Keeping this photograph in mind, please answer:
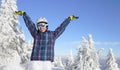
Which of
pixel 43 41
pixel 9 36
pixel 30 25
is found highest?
pixel 9 36

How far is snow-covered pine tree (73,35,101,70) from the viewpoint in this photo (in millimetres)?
63656

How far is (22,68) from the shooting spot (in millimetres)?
12688

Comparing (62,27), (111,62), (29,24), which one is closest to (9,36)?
(29,24)

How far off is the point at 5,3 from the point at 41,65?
1410 inches

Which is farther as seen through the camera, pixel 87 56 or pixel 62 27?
pixel 87 56

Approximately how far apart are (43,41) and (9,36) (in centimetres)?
3213

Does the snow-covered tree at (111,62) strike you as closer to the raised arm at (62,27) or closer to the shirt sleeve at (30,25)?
the raised arm at (62,27)

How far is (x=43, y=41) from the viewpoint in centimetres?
1093

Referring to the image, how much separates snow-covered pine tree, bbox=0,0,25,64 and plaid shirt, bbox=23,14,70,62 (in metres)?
30.3

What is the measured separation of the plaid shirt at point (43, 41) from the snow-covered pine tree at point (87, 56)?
172 ft

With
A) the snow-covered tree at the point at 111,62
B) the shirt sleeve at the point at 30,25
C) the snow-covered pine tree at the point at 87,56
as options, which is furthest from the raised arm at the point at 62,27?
the snow-covered tree at the point at 111,62

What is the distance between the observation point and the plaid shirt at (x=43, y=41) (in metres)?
10.8

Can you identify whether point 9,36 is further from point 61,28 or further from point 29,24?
point 61,28

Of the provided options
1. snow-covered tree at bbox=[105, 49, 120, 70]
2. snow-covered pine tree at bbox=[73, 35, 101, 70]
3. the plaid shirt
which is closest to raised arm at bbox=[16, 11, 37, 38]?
the plaid shirt
